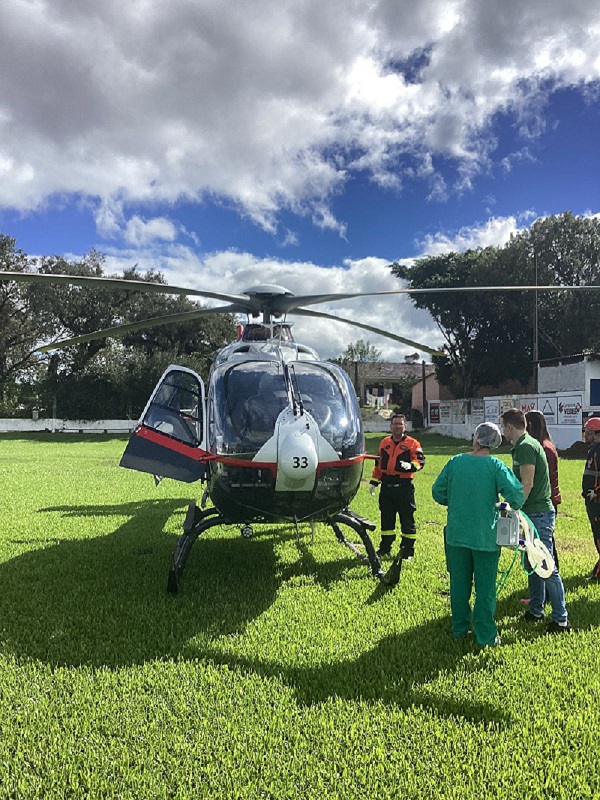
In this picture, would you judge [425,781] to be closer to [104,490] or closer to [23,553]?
Answer: [23,553]

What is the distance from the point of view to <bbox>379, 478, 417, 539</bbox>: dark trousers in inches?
253

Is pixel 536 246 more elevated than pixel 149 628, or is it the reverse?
pixel 536 246

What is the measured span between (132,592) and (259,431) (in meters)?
2.11

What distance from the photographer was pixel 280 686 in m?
3.49

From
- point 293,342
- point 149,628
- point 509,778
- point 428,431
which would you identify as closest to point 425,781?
point 509,778

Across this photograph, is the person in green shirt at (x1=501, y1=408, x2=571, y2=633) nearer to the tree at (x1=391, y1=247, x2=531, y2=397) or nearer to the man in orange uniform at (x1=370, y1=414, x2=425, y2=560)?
the man in orange uniform at (x1=370, y1=414, x2=425, y2=560)

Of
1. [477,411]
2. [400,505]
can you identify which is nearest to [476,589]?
[400,505]

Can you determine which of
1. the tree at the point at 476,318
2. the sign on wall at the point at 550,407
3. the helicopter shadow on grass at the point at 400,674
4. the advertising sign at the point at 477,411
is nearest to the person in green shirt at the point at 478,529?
the helicopter shadow on grass at the point at 400,674

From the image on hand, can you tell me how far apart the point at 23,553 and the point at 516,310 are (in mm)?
34910

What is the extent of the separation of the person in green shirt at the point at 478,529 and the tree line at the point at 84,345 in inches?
1393

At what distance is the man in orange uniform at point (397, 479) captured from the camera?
21.2ft

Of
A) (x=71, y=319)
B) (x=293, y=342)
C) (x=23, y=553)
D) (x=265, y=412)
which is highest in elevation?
(x=71, y=319)

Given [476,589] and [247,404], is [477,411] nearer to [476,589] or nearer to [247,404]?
[247,404]

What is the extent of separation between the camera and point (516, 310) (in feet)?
117
